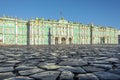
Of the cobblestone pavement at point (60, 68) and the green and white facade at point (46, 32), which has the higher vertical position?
the green and white facade at point (46, 32)

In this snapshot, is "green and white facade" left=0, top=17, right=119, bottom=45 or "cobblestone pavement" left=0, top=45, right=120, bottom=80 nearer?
"cobblestone pavement" left=0, top=45, right=120, bottom=80

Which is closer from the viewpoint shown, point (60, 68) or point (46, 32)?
point (60, 68)

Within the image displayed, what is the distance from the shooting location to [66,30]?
6019 cm

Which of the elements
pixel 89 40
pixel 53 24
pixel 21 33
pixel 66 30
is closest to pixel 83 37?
pixel 89 40

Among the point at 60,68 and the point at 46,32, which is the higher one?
the point at 46,32

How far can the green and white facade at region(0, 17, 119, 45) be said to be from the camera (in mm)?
46750

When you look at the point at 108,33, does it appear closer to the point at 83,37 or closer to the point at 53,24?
the point at 83,37

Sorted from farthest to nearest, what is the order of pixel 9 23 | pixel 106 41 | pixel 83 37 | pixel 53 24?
1. pixel 106 41
2. pixel 83 37
3. pixel 53 24
4. pixel 9 23

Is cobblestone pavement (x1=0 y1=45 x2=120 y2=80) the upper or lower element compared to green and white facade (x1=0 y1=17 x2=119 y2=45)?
lower

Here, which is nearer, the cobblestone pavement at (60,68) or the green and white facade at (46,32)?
the cobblestone pavement at (60,68)

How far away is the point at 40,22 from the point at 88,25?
66.8 ft

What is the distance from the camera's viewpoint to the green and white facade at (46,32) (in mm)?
46750

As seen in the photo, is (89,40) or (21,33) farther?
(89,40)

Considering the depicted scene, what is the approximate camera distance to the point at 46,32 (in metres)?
54.8
